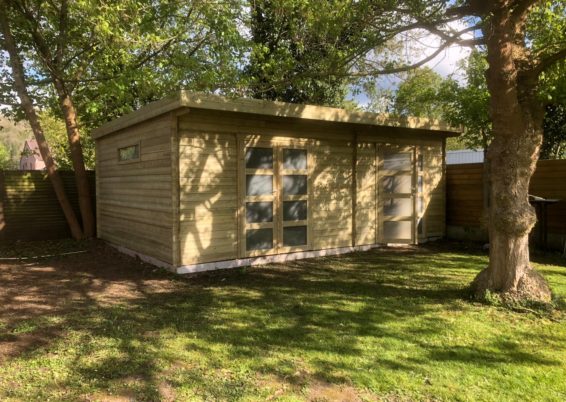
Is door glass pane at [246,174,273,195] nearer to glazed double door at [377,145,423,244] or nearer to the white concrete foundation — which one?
the white concrete foundation

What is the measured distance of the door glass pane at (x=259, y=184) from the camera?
7.30 m

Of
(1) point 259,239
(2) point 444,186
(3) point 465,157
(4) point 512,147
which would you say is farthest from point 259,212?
(3) point 465,157

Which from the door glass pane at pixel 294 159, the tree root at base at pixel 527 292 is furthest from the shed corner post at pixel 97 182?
the tree root at base at pixel 527 292

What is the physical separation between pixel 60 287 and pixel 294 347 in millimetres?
3938

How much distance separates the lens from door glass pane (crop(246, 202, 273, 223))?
7.32m

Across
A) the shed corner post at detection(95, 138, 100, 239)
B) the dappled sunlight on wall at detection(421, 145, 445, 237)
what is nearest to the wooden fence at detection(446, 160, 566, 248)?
the dappled sunlight on wall at detection(421, 145, 445, 237)

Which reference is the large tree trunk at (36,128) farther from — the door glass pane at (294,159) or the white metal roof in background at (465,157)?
the white metal roof in background at (465,157)

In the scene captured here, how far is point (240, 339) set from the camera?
13.0 ft

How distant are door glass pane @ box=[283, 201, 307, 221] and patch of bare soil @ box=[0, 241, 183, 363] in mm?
2342

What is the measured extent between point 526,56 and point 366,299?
344cm

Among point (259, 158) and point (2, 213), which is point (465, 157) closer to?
point (259, 158)

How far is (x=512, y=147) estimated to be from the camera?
4887 mm

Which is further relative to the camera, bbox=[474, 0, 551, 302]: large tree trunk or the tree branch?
bbox=[474, 0, 551, 302]: large tree trunk

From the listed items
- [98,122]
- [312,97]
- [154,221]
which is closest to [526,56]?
[154,221]
